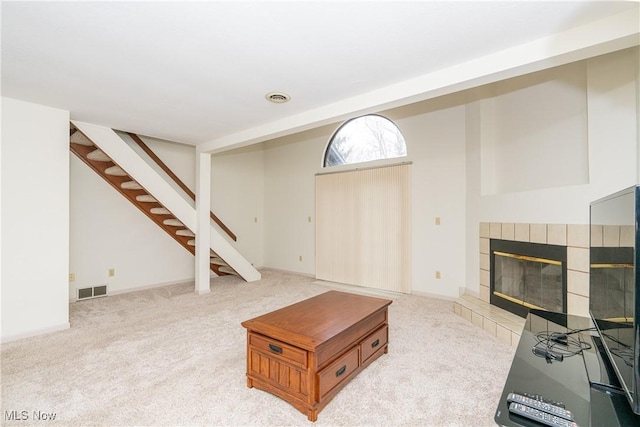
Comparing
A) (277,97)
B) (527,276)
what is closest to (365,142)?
(277,97)

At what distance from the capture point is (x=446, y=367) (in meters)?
2.31

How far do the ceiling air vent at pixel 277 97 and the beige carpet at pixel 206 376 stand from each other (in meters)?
2.22

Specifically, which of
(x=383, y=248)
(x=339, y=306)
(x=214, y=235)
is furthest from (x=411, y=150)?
(x=214, y=235)

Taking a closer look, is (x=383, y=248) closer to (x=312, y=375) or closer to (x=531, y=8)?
(x=312, y=375)

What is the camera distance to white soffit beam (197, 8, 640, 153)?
5.36 feet

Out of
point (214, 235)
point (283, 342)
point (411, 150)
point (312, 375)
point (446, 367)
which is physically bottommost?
point (446, 367)

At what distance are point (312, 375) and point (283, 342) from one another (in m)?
0.26

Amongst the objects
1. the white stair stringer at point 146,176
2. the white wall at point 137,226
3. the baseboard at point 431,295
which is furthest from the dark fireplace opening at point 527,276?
the white wall at point 137,226

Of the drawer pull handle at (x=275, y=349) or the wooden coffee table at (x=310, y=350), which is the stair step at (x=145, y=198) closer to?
the wooden coffee table at (x=310, y=350)

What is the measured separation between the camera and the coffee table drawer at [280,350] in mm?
1762

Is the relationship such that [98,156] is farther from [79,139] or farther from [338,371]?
[338,371]

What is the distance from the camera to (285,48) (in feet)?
6.30

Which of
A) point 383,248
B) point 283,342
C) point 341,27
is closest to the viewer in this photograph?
point 341,27

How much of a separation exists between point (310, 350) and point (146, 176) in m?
3.37
